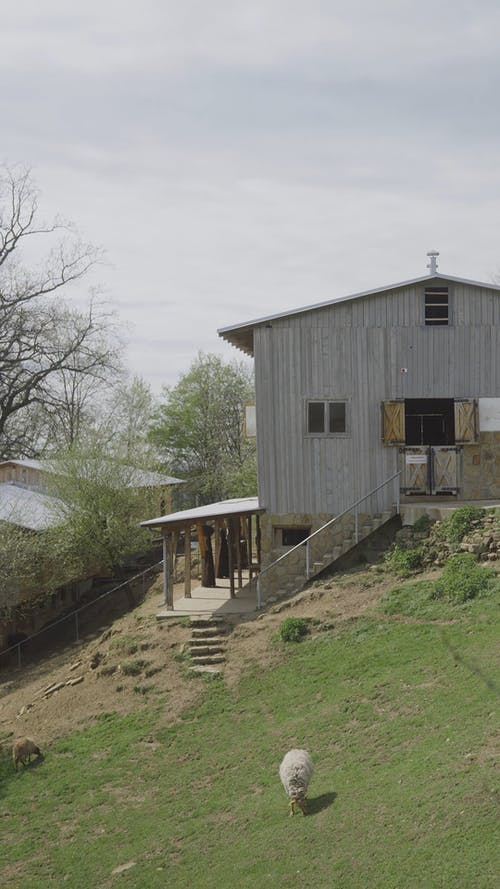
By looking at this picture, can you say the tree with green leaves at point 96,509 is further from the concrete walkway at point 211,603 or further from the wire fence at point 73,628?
the concrete walkway at point 211,603

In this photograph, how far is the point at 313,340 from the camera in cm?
2458

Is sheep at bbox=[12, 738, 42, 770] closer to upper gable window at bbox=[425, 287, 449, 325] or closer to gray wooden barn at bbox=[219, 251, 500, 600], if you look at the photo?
gray wooden barn at bbox=[219, 251, 500, 600]

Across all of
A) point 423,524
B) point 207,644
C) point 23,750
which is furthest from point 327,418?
point 23,750

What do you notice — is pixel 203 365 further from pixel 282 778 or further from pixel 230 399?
pixel 282 778

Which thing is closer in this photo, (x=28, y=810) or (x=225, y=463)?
(x=28, y=810)

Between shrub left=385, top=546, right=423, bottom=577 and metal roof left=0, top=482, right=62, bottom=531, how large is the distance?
1307 cm

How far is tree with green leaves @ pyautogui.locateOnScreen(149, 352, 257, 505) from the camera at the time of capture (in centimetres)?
5103

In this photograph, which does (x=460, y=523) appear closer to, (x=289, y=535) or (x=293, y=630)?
(x=293, y=630)

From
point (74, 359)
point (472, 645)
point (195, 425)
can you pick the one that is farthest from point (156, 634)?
point (195, 425)

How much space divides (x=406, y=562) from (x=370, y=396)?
533cm

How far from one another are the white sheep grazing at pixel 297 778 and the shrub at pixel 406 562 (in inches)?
351

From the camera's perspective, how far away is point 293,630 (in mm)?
19453

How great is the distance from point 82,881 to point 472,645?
7.89 meters

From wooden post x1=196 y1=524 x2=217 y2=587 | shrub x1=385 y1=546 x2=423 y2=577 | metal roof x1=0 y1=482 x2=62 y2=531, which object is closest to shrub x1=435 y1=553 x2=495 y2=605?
shrub x1=385 y1=546 x2=423 y2=577
